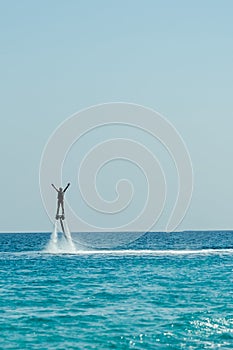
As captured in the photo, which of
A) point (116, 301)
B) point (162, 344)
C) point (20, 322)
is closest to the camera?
point (162, 344)

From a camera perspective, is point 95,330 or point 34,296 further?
point 34,296

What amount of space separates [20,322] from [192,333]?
8.28 m

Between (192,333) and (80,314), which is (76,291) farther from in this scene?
(192,333)

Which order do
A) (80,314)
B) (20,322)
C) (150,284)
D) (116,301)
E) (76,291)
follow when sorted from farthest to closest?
(150,284) → (76,291) → (116,301) → (80,314) → (20,322)

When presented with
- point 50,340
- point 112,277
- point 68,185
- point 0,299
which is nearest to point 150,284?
point 112,277

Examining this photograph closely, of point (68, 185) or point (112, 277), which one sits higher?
point (68, 185)

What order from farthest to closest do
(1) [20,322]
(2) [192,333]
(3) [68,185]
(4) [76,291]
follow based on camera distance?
(3) [68,185] → (4) [76,291] → (1) [20,322] → (2) [192,333]

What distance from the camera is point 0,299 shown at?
126 ft

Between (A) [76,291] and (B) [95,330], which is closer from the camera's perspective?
(B) [95,330]

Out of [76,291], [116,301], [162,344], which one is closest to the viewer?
[162,344]

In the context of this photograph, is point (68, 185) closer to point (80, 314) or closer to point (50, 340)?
point (80, 314)

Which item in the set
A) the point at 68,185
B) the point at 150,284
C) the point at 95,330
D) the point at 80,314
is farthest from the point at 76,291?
the point at 68,185

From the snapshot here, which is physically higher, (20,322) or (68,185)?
(68,185)

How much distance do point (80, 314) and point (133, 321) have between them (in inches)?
127
